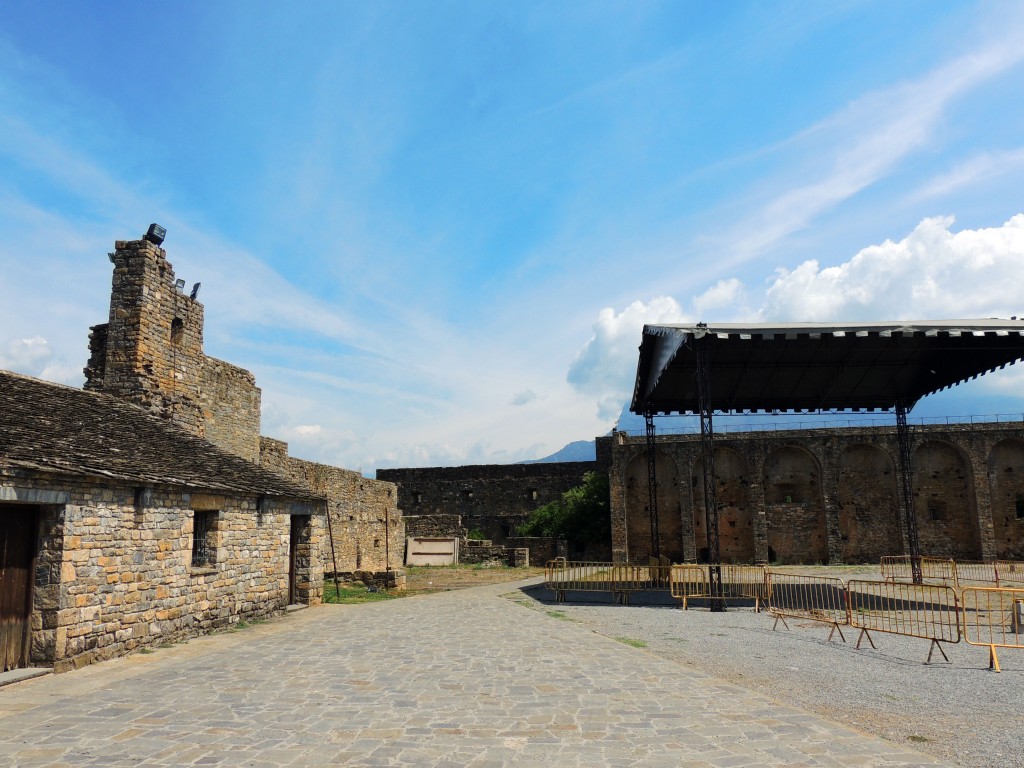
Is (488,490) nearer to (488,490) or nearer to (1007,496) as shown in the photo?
(488,490)

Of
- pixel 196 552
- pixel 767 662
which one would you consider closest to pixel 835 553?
pixel 767 662

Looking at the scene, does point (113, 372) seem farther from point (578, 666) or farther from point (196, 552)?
point (578, 666)

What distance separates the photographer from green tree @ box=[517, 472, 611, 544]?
36438 millimetres

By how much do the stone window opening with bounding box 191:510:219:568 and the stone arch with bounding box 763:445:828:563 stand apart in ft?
96.9

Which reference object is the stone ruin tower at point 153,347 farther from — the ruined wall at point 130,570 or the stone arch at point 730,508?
the stone arch at point 730,508

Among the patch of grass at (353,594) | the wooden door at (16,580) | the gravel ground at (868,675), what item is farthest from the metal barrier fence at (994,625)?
the patch of grass at (353,594)

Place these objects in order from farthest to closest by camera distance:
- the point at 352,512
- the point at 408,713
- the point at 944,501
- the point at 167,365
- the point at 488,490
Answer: the point at 488,490, the point at 944,501, the point at 352,512, the point at 167,365, the point at 408,713

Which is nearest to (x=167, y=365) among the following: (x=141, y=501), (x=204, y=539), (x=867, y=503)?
(x=204, y=539)

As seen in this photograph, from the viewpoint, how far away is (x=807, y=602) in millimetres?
16703

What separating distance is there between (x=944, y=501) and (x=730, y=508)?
10.5 meters

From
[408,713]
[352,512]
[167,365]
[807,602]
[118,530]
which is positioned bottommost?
[807,602]

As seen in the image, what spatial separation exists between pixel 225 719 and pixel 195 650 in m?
4.23

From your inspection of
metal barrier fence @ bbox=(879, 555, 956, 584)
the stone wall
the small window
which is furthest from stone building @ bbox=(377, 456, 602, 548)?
the small window

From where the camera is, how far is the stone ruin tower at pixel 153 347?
15570 mm
